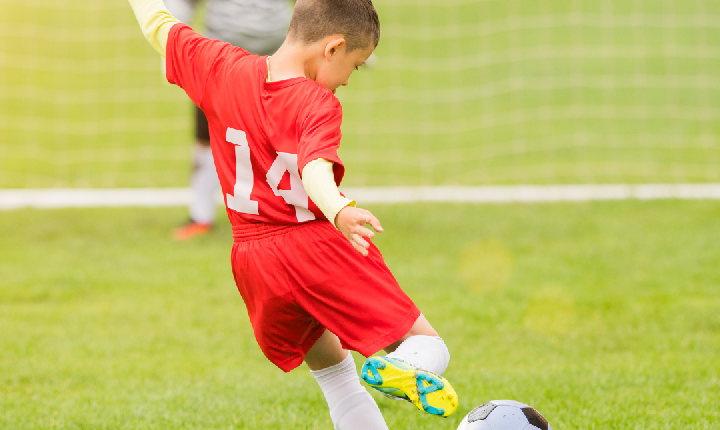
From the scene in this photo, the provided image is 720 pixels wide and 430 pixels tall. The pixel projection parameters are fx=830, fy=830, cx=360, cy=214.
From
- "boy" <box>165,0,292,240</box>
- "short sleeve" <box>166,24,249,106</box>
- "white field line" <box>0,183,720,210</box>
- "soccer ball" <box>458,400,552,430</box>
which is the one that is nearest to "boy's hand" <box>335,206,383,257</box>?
"short sleeve" <box>166,24,249,106</box>

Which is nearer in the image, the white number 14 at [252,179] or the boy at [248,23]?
the white number 14 at [252,179]

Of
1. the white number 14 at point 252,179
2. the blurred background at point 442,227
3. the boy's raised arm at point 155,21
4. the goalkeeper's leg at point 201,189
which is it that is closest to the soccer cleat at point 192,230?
the goalkeeper's leg at point 201,189

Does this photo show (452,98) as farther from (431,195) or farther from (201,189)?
(201,189)

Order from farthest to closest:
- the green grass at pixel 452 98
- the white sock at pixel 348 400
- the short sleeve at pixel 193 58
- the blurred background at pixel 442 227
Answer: the green grass at pixel 452 98
the blurred background at pixel 442 227
the white sock at pixel 348 400
the short sleeve at pixel 193 58

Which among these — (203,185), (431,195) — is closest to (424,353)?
(203,185)

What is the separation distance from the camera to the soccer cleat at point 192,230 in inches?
258

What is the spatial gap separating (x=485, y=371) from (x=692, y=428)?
102 cm

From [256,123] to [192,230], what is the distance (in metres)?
4.57

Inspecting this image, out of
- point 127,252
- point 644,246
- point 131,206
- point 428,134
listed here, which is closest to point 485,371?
point 644,246

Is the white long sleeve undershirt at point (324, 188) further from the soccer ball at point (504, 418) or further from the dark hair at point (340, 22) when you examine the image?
the soccer ball at point (504, 418)

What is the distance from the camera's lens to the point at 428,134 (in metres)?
11.6

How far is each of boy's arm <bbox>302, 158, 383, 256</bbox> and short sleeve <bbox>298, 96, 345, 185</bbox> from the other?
0.03 metres

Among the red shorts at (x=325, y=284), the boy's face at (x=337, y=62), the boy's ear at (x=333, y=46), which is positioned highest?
the boy's ear at (x=333, y=46)

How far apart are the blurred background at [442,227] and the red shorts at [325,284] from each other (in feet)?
3.40
